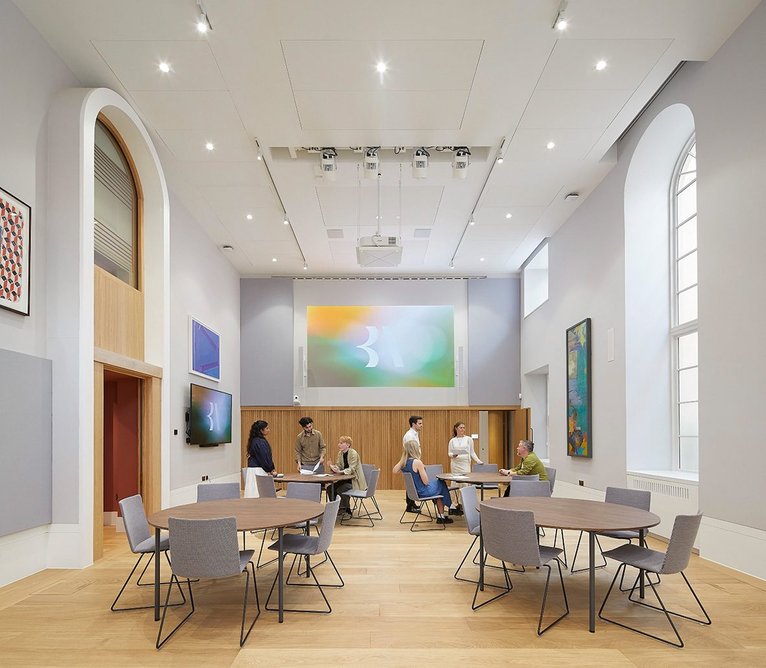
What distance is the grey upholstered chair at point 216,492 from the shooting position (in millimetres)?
6801

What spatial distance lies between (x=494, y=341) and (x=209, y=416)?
678 centimetres

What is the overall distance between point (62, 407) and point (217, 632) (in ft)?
9.42

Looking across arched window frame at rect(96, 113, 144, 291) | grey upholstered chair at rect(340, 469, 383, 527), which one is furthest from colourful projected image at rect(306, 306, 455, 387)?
arched window frame at rect(96, 113, 144, 291)

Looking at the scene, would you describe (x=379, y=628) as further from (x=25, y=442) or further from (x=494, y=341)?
(x=494, y=341)

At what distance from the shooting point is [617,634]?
4.50 meters

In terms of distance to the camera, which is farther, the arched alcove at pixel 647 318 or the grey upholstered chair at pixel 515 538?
the arched alcove at pixel 647 318

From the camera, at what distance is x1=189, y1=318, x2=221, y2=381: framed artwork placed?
10750 millimetres

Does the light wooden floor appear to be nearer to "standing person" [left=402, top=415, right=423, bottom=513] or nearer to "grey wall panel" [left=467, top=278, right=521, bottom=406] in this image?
"standing person" [left=402, top=415, right=423, bottom=513]

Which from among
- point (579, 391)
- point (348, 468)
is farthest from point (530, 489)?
point (579, 391)

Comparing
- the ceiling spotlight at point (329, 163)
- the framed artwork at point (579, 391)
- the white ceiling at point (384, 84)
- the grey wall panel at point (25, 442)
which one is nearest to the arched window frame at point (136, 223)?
the white ceiling at point (384, 84)

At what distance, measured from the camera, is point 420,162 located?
829 cm

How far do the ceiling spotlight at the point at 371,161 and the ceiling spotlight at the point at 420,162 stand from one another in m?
0.47

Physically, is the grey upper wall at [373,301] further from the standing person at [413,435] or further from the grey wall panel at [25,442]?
the grey wall panel at [25,442]

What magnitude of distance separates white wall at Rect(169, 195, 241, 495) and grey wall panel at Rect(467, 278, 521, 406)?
5247 mm
